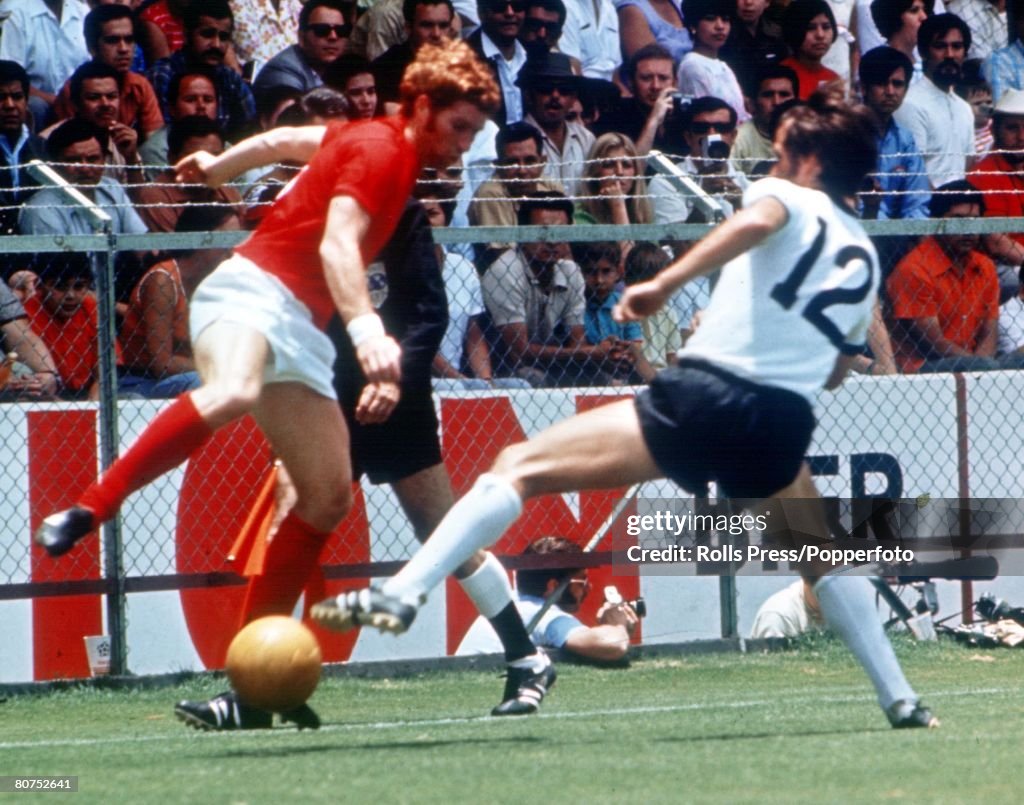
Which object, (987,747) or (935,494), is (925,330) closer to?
(935,494)

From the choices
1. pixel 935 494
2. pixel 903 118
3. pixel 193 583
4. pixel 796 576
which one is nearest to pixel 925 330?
pixel 935 494

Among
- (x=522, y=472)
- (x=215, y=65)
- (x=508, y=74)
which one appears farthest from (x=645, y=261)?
(x=522, y=472)

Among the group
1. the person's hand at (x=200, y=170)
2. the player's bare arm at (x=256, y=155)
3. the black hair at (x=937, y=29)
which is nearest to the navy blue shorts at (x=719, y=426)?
the player's bare arm at (x=256, y=155)

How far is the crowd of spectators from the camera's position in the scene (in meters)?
8.84

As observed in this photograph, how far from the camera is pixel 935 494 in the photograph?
9812 millimetres

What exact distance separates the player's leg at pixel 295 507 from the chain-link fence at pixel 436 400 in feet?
6.00

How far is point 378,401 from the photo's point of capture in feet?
17.7

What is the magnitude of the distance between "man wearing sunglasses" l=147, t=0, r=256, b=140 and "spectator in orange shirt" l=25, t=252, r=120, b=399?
1796mm

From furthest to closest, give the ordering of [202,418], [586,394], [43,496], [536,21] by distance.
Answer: [536,21]
[586,394]
[43,496]
[202,418]

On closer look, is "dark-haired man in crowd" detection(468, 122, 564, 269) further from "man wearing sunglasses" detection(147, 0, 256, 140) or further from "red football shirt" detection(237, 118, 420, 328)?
"red football shirt" detection(237, 118, 420, 328)

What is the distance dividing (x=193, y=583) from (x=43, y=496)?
0.79m

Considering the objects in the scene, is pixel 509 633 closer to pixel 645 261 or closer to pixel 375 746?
pixel 375 746

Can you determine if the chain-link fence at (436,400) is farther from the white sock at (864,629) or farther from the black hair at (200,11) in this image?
the white sock at (864,629)

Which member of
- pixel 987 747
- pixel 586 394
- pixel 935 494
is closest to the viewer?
pixel 987 747
